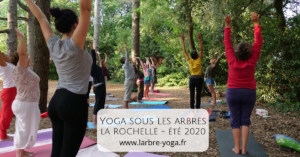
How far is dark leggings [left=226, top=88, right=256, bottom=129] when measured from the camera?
3.58 m

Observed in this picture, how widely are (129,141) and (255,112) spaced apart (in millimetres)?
4263

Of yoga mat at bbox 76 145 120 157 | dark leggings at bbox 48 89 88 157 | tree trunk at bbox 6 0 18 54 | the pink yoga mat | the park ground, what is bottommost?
the park ground

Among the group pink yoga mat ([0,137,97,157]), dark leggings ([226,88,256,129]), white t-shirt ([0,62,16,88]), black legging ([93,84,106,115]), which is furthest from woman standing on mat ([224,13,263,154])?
white t-shirt ([0,62,16,88])

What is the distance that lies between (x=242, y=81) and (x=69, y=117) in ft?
8.33

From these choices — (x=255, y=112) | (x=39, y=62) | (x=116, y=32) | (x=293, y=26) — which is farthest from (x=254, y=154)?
(x=116, y=32)

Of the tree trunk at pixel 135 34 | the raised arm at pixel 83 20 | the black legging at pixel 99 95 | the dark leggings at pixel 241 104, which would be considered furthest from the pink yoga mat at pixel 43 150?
the tree trunk at pixel 135 34

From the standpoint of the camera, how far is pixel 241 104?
364 centimetres

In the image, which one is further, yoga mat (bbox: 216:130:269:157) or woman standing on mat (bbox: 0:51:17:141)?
woman standing on mat (bbox: 0:51:17:141)

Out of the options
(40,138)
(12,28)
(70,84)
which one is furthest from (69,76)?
(12,28)

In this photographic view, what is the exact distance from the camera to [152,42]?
68.2 feet

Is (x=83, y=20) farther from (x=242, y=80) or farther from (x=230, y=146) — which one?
(x=230, y=146)

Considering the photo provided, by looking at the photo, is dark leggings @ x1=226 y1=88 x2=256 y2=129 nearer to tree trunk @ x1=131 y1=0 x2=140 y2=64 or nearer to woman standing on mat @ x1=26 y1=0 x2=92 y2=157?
woman standing on mat @ x1=26 y1=0 x2=92 y2=157

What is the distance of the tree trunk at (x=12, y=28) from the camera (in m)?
7.79

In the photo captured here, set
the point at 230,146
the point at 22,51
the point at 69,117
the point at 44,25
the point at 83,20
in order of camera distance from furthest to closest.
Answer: the point at 230,146 → the point at 22,51 → the point at 44,25 → the point at 69,117 → the point at 83,20
